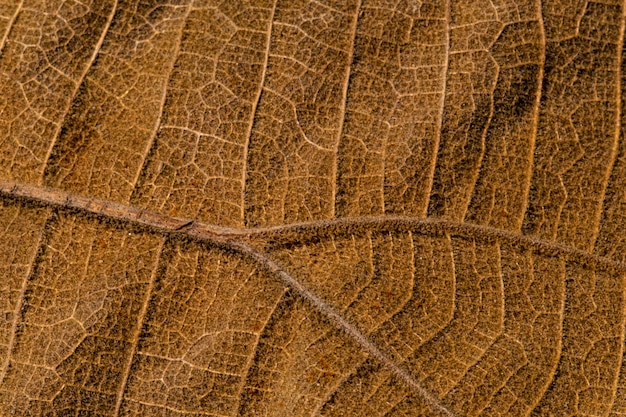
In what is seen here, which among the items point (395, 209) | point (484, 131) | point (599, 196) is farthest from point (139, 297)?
point (599, 196)

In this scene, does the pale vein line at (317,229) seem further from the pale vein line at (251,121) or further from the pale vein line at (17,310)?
the pale vein line at (17,310)

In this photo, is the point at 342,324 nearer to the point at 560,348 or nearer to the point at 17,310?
the point at 560,348

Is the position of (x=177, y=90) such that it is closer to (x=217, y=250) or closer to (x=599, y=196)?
(x=217, y=250)

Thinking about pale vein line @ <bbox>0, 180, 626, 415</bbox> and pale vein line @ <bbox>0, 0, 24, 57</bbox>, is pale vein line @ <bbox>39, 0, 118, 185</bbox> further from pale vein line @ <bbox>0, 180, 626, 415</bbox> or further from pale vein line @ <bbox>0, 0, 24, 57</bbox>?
pale vein line @ <bbox>0, 0, 24, 57</bbox>

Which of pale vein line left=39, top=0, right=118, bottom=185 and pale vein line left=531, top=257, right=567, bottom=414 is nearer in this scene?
pale vein line left=531, top=257, right=567, bottom=414

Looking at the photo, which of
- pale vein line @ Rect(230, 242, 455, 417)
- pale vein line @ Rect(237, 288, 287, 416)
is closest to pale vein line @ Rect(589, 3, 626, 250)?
pale vein line @ Rect(230, 242, 455, 417)

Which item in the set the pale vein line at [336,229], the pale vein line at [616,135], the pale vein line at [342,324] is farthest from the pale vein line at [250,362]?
the pale vein line at [616,135]

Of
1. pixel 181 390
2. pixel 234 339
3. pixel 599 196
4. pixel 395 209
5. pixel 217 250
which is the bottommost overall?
pixel 181 390

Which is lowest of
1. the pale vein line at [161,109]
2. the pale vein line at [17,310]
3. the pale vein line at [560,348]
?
the pale vein line at [17,310]

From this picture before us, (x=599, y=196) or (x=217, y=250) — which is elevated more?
(x=599, y=196)
